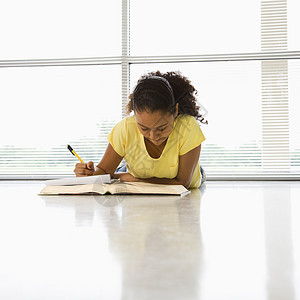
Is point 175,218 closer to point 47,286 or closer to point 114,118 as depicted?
point 47,286

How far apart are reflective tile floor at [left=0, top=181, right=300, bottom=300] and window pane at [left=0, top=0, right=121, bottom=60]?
228 centimetres

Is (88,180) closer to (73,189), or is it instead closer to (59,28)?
(73,189)

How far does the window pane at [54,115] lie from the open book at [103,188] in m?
1.50

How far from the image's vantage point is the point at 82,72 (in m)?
3.46

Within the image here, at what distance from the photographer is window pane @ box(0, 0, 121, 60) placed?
3.44 metres

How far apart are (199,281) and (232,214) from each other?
749 millimetres

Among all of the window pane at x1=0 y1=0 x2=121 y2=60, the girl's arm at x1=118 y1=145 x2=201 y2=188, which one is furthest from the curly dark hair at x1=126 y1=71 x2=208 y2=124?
the window pane at x1=0 y1=0 x2=121 y2=60

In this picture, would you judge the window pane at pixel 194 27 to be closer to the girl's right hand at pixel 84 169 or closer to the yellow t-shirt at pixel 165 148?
the yellow t-shirt at pixel 165 148

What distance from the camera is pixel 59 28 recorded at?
347 centimetres

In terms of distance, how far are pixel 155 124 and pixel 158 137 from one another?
0.09m

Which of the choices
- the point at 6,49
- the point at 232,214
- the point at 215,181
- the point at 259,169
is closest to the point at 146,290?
the point at 232,214

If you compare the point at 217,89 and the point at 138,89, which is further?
the point at 217,89

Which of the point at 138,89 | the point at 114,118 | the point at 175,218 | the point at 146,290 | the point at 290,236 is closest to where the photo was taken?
the point at 146,290

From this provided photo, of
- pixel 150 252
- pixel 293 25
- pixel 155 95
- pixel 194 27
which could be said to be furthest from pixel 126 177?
pixel 293 25
